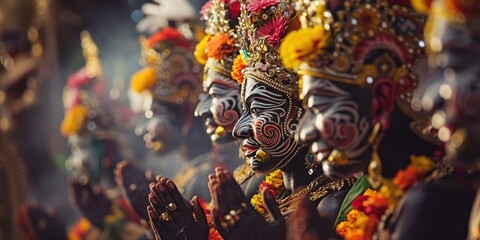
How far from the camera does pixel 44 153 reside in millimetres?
10039

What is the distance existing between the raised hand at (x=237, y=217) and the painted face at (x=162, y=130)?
242 cm

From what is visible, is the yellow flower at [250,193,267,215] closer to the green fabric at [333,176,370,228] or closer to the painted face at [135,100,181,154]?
the green fabric at [333,176,370,228]

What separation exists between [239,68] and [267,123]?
42cm

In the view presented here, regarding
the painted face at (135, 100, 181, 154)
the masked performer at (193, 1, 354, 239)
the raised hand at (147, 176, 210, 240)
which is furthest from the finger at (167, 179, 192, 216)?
the painted face at (135, 100, 181, 154)

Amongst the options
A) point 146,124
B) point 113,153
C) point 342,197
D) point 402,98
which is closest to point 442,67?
point 402,98

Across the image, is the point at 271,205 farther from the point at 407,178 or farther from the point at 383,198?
the point at 407,178

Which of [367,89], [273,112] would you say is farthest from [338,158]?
[273,112]

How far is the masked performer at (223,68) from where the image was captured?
5.33 meters

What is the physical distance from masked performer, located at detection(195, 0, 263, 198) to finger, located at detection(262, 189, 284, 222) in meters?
0.88

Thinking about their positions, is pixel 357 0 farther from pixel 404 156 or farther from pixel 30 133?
pixel 30 133

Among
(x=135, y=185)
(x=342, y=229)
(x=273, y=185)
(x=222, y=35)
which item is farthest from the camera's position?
(x=135, y=185)

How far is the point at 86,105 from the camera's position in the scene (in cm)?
801

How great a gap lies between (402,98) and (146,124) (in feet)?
11.1

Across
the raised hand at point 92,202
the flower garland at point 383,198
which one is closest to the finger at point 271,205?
the flower garland at point 383,198
